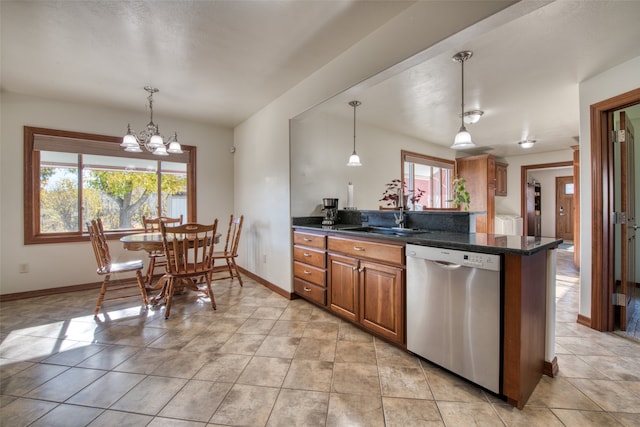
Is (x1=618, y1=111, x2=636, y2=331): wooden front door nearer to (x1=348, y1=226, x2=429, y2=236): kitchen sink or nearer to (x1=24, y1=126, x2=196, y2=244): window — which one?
(x1=348, y1=226, x2=429, y2=236): kitchen sink

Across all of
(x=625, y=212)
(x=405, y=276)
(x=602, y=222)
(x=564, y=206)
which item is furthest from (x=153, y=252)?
(x=564, y=206)

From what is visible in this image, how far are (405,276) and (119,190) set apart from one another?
13.7 feet

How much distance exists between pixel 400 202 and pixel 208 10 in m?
2.17

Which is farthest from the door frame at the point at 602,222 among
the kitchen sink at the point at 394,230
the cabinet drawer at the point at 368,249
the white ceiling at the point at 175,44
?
the white ceiling at the point at 175,44

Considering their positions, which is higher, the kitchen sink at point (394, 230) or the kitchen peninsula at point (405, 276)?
the kitchen sink at point (394, 230)

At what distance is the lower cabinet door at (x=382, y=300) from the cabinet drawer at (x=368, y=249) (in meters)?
0.07

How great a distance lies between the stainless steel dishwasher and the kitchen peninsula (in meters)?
0.03

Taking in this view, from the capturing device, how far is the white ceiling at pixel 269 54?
1896 millimetres

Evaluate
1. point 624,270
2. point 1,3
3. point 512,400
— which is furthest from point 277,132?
point 624,270

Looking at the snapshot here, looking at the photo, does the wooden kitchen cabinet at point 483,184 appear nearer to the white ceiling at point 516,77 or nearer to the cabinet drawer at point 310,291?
the white ceiling at point 516,77

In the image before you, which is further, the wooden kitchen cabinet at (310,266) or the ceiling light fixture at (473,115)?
the ceiling light fixture at (473,115)

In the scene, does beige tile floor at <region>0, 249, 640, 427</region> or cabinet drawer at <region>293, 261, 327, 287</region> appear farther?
cabinet drawer at <region>293, 261, 327, 287</region>

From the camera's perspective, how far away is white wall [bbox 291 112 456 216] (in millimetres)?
3369

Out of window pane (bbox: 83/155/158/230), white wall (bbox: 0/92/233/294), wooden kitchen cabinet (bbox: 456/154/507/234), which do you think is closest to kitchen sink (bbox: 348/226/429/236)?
window pane (bbox: 83/155/158/230)
